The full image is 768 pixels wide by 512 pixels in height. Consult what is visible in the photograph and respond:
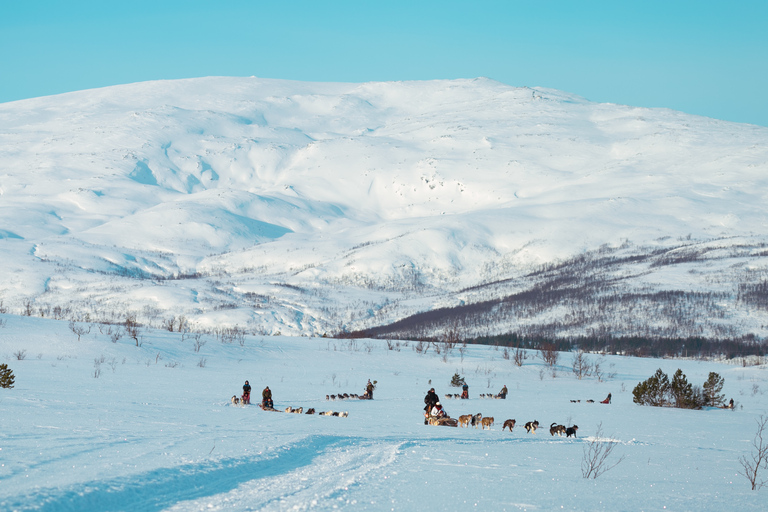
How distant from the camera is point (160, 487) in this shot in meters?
9.02

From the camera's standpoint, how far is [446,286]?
16600 centimetres

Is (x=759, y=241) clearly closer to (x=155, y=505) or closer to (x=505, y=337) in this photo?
(x=505, y=337)

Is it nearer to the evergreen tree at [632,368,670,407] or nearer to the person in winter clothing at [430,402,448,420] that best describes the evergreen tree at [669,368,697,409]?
the evergreen tree at [632,368,670,407]

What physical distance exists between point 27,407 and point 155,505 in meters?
9.59

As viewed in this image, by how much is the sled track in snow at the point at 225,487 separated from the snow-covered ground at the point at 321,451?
0.03m

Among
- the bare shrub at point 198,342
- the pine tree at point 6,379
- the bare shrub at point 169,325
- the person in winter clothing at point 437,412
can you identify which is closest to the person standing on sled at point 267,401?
the person in winter clothing at point 437,412

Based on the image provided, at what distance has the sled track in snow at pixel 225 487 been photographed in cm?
818

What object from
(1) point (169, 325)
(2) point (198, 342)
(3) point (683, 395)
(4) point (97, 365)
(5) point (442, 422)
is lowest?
(5) point (442, 422)

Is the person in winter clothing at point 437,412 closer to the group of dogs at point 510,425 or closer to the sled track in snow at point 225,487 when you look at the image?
the group of dogs at point 510,425

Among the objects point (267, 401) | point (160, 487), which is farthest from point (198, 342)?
point (160, 487)

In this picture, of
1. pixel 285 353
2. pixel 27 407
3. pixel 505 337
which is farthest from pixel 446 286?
pixel 27 407

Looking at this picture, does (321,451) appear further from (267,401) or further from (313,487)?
(267,401)

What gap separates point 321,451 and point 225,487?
3228mm

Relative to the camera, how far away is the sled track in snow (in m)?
8.18
